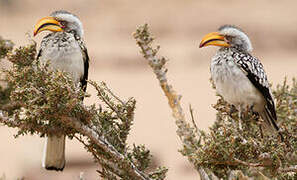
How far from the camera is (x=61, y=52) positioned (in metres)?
4.82

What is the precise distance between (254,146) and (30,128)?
5.18 ft

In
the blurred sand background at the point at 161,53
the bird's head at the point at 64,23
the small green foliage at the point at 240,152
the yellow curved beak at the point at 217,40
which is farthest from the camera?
the blurred sand background at the point at 161,53

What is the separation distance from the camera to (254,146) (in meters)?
3.55

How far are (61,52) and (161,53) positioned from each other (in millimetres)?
13545

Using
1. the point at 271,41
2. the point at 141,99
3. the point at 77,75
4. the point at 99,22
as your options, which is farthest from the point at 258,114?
the point at 99,22

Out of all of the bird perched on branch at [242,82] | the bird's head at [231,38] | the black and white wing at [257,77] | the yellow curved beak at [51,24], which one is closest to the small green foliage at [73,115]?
the yellow curved beak at [51,24]

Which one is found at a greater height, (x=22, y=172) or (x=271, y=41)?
(x=271, y=41)

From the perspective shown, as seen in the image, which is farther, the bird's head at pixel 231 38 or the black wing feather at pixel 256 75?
the bird's head at pixel 231 38

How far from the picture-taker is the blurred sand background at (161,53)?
11.3m

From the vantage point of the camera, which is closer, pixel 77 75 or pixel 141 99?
pixel 77 75

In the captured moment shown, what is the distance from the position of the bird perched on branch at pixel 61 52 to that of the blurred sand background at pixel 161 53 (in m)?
5.58

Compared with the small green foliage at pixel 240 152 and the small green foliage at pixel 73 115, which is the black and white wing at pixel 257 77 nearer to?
the small green foliage at pixel 240 152

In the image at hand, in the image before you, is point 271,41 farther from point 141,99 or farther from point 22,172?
point 22,172

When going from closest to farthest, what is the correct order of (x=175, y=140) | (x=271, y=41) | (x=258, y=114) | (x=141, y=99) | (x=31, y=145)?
(x=258, y=114)
(x=31, y=145)
(x=175, y=140)
(x=141, y=99)
(x=271, y=41)
